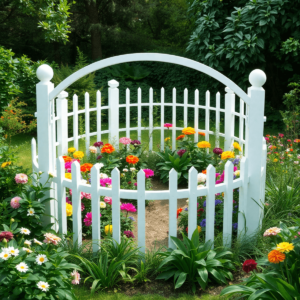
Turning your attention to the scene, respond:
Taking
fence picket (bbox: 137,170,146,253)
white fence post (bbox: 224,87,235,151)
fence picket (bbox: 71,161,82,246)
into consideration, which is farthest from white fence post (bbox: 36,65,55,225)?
white fence post (bbox: 224,87,235,151)

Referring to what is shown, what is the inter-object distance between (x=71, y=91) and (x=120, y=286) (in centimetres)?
653

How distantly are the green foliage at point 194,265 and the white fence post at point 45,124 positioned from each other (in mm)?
1230

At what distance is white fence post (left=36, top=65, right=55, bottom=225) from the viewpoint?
355cm

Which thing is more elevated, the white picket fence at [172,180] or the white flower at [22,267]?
the white picket fence at [172,180]

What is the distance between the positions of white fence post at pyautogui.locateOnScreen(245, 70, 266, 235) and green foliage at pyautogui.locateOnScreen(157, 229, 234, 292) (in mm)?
663

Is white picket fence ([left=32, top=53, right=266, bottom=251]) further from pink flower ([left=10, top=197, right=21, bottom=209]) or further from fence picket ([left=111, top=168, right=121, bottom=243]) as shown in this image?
pink flower ([left=10, top=197, right=21, bottom=209])

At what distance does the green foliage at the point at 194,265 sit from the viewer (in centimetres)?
304

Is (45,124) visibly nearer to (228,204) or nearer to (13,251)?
(13,251)

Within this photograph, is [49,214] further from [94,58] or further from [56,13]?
[94,58]

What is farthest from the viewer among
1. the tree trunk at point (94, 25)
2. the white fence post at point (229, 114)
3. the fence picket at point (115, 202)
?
the tree trunk at point (94, 25)

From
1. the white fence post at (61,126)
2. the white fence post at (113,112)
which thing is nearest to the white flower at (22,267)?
the white fence post at (61,126)

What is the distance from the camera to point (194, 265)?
3.07 meters

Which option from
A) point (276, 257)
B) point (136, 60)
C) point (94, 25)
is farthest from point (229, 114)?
point (94, 25)

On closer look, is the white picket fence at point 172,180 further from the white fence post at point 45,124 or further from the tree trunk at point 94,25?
the tree trunk at point 94,25
